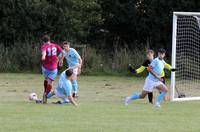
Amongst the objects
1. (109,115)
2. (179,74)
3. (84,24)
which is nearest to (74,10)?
(84,24)

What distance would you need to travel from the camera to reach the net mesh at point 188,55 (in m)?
23.8

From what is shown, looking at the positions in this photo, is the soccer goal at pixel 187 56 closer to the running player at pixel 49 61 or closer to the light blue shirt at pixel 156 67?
the light blue shirt at pixel 156 67

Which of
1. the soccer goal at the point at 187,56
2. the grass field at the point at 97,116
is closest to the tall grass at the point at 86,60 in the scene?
the soccer goal at the point at 187,56

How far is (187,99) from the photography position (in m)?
20.5

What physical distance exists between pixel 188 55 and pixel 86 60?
12.2 m

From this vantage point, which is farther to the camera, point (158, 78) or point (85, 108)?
point (158, 78)

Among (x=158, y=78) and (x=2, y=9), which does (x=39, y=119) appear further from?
(x=2, y=9)

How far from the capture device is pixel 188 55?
25.0 meters

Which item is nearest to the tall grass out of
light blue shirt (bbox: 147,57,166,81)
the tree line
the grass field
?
the tree line

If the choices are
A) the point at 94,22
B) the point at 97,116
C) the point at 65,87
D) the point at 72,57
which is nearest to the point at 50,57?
the point at 65,87

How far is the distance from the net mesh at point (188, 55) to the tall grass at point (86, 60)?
33.8 feet

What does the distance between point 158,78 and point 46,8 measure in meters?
23.9

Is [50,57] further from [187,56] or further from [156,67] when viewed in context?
[187,56]

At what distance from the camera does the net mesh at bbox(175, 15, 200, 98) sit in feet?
78.1
